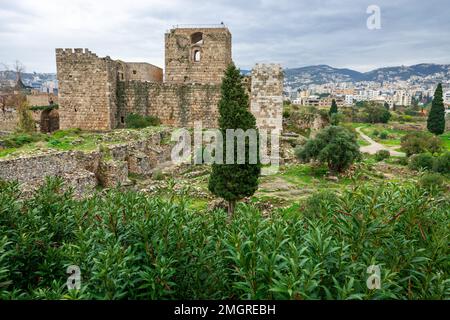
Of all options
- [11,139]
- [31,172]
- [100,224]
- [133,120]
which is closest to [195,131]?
[133,120]

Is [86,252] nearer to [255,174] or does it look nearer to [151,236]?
[151,236]

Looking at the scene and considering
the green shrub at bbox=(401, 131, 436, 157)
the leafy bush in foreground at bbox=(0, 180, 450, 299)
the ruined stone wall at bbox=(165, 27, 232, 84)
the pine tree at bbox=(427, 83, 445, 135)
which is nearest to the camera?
the leafy bush in foreground at bbox=(0, 180, 450, 299)

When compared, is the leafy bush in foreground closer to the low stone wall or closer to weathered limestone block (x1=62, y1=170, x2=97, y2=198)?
the low stone wall

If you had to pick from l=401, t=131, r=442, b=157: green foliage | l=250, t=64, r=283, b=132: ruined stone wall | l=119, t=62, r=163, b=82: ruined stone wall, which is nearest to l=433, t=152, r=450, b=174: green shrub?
l=401, t=131, r=442, b=157: green foliage

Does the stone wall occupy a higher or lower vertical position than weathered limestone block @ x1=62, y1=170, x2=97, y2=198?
higher

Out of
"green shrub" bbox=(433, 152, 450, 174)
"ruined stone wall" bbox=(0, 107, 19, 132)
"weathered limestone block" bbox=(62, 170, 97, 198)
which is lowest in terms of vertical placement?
"green shrub" bbox=(433, 152, 450, 174)

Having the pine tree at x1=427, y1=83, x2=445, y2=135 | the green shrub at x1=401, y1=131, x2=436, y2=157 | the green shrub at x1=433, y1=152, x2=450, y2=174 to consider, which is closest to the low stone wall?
the green shrub at x1=433, y1=152, x2=450, y2=174

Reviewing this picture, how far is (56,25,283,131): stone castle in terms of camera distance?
21.9 metres

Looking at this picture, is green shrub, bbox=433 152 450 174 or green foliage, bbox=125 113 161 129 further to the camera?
green foliage, bbox=125 113 161 129

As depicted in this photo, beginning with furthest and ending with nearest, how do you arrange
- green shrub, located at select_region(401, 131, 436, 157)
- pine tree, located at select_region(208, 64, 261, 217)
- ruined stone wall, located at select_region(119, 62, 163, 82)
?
green shrub, located at select_region(401, 131, 436, 157), ruined stone wall, located at select_region(119, 62, 163, 82), pine tree, located at select_region(208, 64, 261, 217)

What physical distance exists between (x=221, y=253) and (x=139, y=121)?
22.0 meters

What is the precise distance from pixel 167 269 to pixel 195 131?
69.4ft

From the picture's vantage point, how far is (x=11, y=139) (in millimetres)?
17281

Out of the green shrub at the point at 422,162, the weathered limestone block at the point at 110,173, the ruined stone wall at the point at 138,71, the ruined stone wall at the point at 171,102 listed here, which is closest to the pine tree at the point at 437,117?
the green shrub at the point at 422,162
